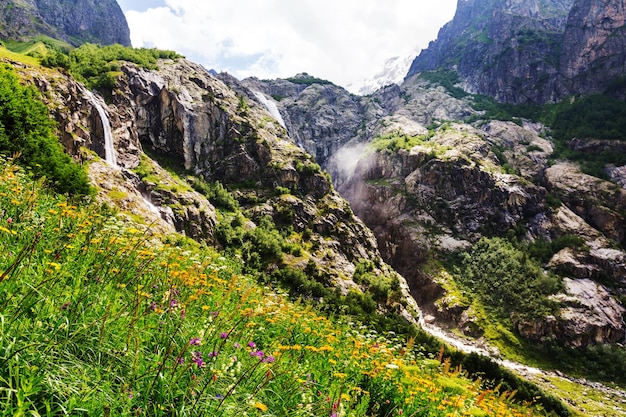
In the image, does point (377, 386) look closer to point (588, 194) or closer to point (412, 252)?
point (412, 252)

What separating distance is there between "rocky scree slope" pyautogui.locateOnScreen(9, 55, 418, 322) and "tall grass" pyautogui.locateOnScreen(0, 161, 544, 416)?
4305 centimetres

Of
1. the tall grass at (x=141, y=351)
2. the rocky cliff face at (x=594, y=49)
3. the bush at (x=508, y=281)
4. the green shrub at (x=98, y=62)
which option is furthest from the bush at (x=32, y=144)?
the rocky cliff face at (x=594, y=49)

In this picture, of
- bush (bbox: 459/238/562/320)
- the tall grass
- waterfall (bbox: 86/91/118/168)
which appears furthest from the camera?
bush (bbox: 459/238/562/320)

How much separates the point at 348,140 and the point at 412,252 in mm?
84206

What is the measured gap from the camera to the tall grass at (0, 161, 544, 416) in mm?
2658

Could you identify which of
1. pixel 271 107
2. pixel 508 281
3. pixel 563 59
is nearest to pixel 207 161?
pixel 271 107

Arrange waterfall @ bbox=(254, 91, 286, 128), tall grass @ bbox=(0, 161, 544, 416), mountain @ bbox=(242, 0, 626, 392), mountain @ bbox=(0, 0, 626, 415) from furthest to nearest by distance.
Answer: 1. waterfall @ bbox=(254, 91, 286, 128)
2. mountain @ bbox=(242, 0, 626, 392)
3. mountain @ bbox=(0, 0, 626, 415)
4. tall grass @ bbox=(0, 161, 544, 416)

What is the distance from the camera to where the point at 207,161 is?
87.4 meters

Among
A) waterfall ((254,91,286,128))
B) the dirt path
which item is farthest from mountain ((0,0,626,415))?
waterfall ((254,91,286,128))

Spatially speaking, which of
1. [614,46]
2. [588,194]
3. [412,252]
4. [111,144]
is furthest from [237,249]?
[614,46]

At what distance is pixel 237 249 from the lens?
58.4 m

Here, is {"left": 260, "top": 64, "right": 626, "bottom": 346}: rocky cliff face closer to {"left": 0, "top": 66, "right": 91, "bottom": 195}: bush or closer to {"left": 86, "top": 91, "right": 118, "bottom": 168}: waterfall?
{"left": 0, "top": 66, "right": 91, "bottom": 195}: bush

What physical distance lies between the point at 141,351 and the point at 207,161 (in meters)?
88.9

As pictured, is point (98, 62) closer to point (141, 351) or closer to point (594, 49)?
point (141, 351)
